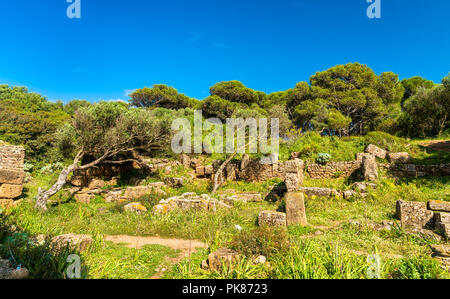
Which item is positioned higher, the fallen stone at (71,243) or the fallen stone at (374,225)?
the fallen stone at (71,243)

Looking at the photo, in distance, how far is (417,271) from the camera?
11.6 ft

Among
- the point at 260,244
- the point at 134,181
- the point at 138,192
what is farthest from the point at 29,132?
the point at 260,244

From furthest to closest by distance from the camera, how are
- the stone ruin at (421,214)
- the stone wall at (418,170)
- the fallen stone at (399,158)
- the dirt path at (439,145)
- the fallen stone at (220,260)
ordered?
the dirt path at (439,145) < the fallen stone at (399,158) < the stone wall at (418,170) < the stone ruin at (421,214) < the fallen stone at (220,260)

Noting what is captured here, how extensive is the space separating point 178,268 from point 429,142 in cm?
2166

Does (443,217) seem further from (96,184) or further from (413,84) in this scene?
(413,84)

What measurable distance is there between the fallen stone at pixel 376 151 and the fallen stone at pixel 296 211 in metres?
9.33

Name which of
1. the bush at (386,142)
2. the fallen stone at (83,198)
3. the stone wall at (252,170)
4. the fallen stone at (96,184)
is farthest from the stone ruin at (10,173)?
the bush at (386,142)

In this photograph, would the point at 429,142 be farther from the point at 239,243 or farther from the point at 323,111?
the point at 239,243

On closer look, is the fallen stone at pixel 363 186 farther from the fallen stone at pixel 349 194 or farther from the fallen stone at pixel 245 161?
the fallen stone at pixel 245 161

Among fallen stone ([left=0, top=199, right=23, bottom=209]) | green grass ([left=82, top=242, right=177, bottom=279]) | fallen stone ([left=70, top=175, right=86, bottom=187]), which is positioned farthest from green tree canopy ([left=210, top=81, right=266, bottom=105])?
green grass ([left=82, top=242, right=177, bottom=279])

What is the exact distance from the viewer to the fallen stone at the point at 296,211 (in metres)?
7.15

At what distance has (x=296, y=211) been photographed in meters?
7.20

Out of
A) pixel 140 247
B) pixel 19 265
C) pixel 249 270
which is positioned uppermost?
pixel 19 265
